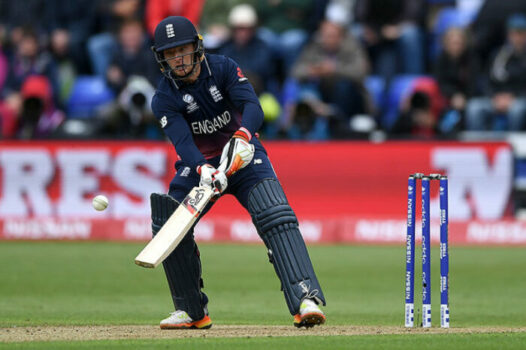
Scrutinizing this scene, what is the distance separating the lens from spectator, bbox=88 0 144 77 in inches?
638

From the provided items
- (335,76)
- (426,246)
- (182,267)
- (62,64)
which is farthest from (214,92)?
(62,64)

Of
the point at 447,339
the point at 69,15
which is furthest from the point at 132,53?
the point at 447,339

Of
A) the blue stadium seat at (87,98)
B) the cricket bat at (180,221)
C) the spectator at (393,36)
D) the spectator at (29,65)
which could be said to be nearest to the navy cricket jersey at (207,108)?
the cricket bat at (180,221)

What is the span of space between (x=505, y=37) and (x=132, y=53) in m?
5.60

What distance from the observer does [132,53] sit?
15.5m

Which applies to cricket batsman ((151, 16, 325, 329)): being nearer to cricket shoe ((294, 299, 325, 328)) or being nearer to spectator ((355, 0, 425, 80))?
cricket shoe ((294, 299, 325, 328))

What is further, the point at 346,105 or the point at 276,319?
the point at 346,105

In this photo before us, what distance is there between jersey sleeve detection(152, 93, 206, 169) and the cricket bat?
0.73ft

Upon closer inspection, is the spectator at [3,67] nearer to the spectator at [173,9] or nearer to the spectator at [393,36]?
the spectator at [173,9]

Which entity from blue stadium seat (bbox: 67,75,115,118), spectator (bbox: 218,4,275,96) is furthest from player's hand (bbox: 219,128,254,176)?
blue stadium seat (bbox: 67,75,115,118)

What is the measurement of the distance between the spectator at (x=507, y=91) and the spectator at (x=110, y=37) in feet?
18.0

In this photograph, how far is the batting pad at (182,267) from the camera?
6.79m

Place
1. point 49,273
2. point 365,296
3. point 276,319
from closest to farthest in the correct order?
point 276,319
point 365,296
point 49,273

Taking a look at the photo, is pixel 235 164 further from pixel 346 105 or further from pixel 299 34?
pixel 299 34
